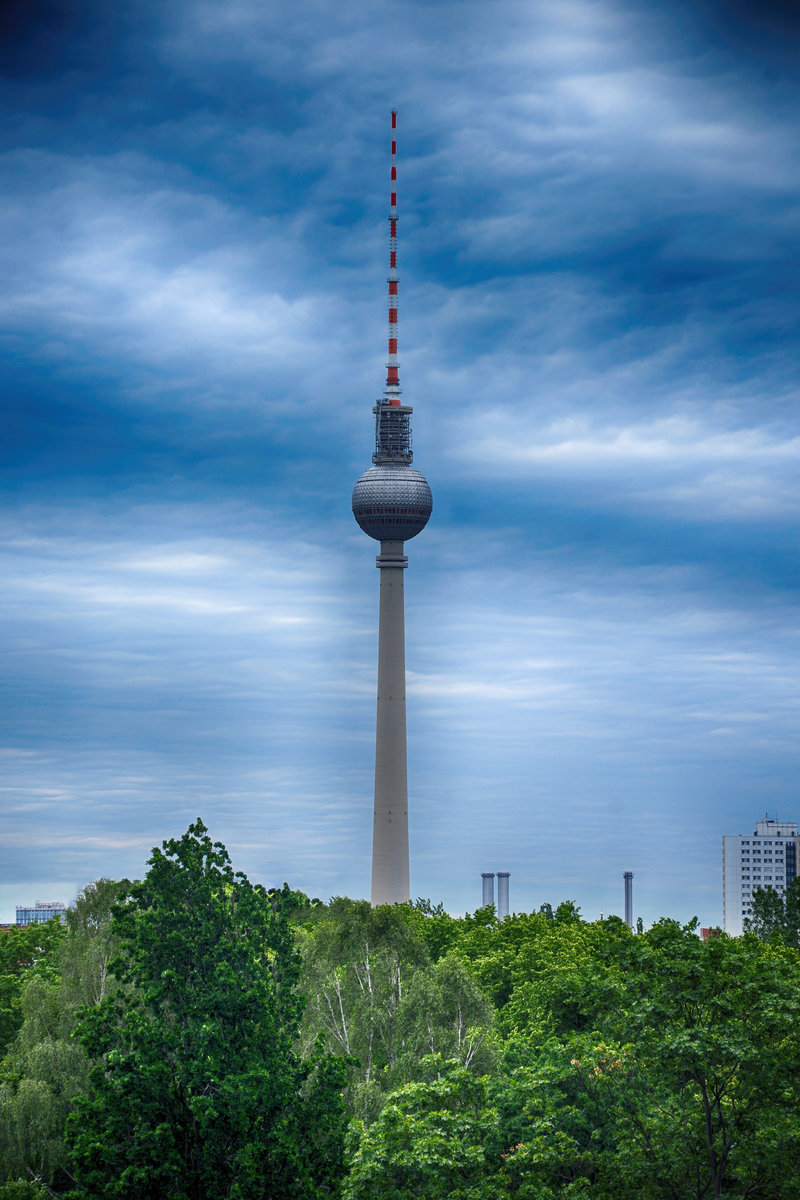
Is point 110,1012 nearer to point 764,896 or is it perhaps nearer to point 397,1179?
point 397,1179

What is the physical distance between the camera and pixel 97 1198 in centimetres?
4150

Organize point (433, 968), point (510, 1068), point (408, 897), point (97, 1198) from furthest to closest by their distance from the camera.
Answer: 1. point (408, 897)
2. point (433, 968)
3. point (510, 1068)
4. point (97, 1198)

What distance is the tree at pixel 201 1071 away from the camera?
41.3 metres

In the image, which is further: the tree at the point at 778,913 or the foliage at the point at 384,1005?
the tree at the point at 778,913

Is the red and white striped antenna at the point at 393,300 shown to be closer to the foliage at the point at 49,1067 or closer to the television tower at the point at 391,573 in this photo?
the television tower at the point at 391,573

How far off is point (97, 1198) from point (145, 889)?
28.5 ft

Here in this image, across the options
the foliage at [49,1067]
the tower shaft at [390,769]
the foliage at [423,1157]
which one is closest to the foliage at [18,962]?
the foliage at [49,1067]

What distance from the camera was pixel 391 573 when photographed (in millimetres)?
189125

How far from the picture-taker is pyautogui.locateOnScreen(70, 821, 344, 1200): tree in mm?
41312

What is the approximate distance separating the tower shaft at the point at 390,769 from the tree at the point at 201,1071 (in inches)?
5404

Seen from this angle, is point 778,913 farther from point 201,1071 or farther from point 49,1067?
point 201,1071

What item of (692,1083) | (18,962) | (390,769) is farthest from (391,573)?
(692,1083)

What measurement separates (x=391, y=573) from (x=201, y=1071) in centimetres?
14879

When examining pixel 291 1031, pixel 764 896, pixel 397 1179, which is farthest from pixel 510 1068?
pixel 764 896
